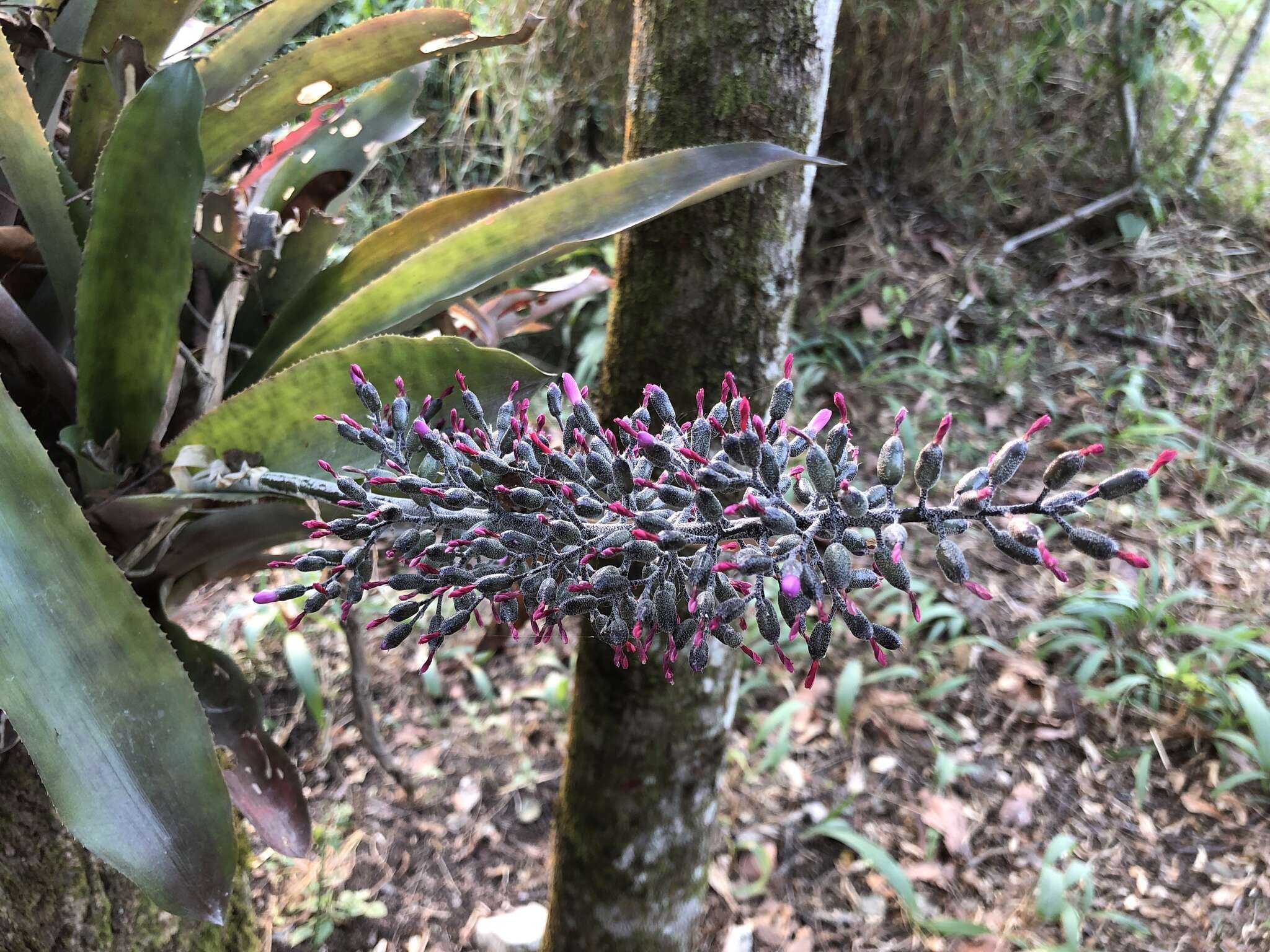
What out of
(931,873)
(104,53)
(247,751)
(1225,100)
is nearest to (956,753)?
(931,873)

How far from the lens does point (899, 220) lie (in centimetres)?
331

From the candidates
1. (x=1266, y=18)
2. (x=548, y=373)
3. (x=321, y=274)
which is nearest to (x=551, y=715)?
(x=321, y=274)

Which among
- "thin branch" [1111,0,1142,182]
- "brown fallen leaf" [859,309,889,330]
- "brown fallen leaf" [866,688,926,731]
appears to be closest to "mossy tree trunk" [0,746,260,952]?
"brown fallen leaf" [866,688,926,731]

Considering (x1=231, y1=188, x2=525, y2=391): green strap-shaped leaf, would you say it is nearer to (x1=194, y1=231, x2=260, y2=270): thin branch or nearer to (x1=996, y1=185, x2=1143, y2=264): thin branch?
(x1=194, y1=231, x2=260, y2=270): thin branch

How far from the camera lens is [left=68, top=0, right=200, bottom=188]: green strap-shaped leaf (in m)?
0.97

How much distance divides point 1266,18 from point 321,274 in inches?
144

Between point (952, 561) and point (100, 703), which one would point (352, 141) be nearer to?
point (100, 703)

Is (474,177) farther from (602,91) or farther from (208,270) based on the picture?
(208,270)

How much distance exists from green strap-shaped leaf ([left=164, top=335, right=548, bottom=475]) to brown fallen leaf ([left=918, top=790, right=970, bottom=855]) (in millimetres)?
1533

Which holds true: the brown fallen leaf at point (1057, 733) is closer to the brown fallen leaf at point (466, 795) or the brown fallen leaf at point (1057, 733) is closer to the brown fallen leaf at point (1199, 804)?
the brown fallen leaf at point (1199, 804)

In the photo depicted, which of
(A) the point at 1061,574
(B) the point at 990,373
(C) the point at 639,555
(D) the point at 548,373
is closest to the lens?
(A) the point at 1061,574

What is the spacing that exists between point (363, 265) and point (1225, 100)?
370 centimetres

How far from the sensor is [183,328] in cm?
105

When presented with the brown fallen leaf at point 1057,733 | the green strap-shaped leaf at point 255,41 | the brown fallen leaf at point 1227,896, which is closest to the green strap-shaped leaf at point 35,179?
the green strap-shaped leaf at point 255,41
